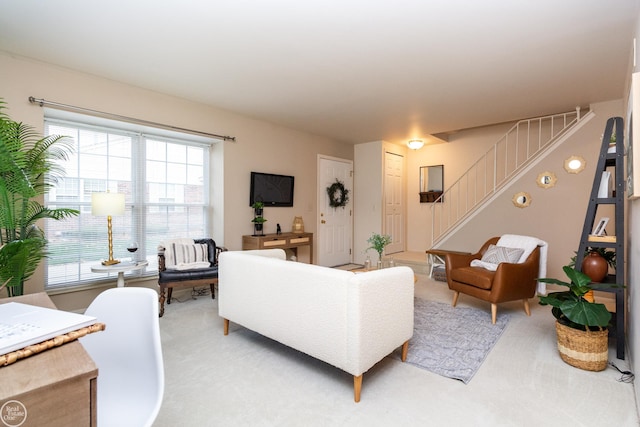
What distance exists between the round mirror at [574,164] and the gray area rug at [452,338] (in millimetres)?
2287

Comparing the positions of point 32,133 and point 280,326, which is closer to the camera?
point 280,326

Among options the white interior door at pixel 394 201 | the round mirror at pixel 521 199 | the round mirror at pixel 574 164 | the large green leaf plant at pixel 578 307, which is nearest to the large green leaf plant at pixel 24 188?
the large green leaf plant at pixel 578 307

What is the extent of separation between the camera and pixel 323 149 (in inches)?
229

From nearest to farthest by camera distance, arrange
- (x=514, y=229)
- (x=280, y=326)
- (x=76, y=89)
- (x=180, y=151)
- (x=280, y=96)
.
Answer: (x=280, y=326) → (x=76, y=89) → (x=280, y=96) → (x=180, y=151) → (x=514, y=229)

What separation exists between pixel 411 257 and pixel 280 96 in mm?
3810

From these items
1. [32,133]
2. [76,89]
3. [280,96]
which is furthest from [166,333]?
[280,96]

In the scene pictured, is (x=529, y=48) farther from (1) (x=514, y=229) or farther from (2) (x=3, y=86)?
(2) (x=3, y=86)

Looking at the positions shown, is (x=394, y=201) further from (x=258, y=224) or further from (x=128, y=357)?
(x=128, y=357)

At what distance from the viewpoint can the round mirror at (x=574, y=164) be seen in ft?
13.4

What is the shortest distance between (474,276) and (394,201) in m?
3.26

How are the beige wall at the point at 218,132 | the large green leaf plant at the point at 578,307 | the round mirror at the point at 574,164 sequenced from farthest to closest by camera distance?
1. the round mirror at the point at 574,164
2. the beige wall at the point at 218,132
3. the large green leaf plant at the point at 578,307

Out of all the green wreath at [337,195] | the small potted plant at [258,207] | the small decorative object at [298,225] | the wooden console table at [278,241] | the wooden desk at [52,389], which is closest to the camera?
the wooden desk at [52,389]

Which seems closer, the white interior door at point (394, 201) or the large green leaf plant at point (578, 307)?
the large green leaf plant at point (578, 307)

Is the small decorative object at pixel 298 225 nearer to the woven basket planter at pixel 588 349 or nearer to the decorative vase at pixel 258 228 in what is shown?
the decorative vase at pixel 258 228
